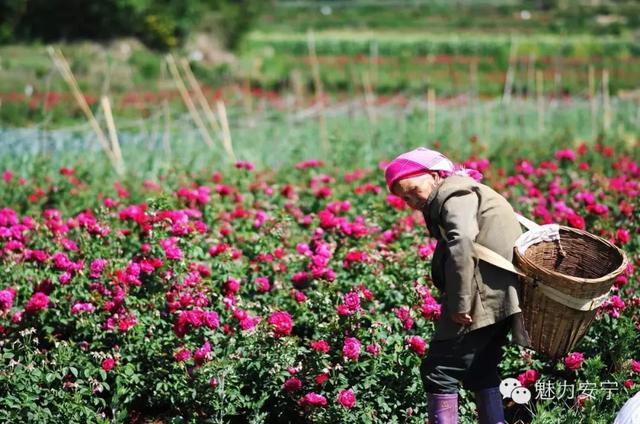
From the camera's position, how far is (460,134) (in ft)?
36.2

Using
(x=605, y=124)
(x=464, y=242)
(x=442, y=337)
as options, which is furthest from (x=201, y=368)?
(x=605, y=124)

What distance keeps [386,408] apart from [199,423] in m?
0.75

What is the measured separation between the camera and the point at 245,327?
3.51m

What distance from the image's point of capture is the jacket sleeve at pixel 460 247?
2873 millimetres

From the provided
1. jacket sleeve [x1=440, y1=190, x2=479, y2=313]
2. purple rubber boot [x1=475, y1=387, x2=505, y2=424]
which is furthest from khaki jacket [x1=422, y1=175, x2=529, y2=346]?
purple rubber boot [x1=475, y1=387, x2=505, y2=424]

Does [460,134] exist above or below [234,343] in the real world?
below

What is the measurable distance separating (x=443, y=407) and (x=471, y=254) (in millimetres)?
550

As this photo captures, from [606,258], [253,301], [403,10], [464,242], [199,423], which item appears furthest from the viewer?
[403,10]

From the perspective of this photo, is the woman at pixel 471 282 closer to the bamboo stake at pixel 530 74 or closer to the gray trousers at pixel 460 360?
the gray trousers at pixel 460 360

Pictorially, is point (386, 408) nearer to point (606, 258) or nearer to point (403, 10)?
point (606, 258)

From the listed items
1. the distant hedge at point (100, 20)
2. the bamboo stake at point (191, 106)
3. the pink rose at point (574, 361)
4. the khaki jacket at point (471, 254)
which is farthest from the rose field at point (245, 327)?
the distant hedge at point (100, 20)

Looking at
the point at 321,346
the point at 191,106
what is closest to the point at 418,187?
the point at 321,346

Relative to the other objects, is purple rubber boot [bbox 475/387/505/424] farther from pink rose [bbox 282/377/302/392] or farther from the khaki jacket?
pink rose [bbox 282/377/302/392]

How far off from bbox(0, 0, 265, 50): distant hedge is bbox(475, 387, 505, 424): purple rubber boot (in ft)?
96.7
